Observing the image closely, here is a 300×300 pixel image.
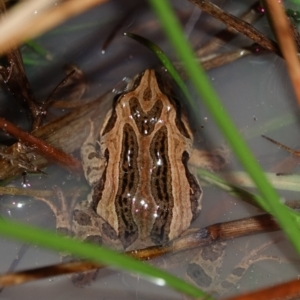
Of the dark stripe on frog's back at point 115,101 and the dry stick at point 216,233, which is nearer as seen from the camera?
the dry stick at point 216,233

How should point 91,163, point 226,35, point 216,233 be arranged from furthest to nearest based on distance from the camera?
point 226,35, point 91,163, point 216,233

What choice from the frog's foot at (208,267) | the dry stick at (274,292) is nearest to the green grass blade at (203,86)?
the dry stick at (274,292)

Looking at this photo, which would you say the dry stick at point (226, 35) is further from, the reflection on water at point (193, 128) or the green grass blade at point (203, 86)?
the green grass blade at point (203, 86)

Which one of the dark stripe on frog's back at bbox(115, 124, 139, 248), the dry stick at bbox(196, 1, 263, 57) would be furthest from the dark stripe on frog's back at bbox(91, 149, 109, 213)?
the dry stick at bbox(196, 1, 263, 57)

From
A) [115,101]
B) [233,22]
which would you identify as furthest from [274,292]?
[115,101]

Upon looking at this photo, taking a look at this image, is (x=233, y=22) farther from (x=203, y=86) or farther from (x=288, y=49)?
(x=203, y=86)
